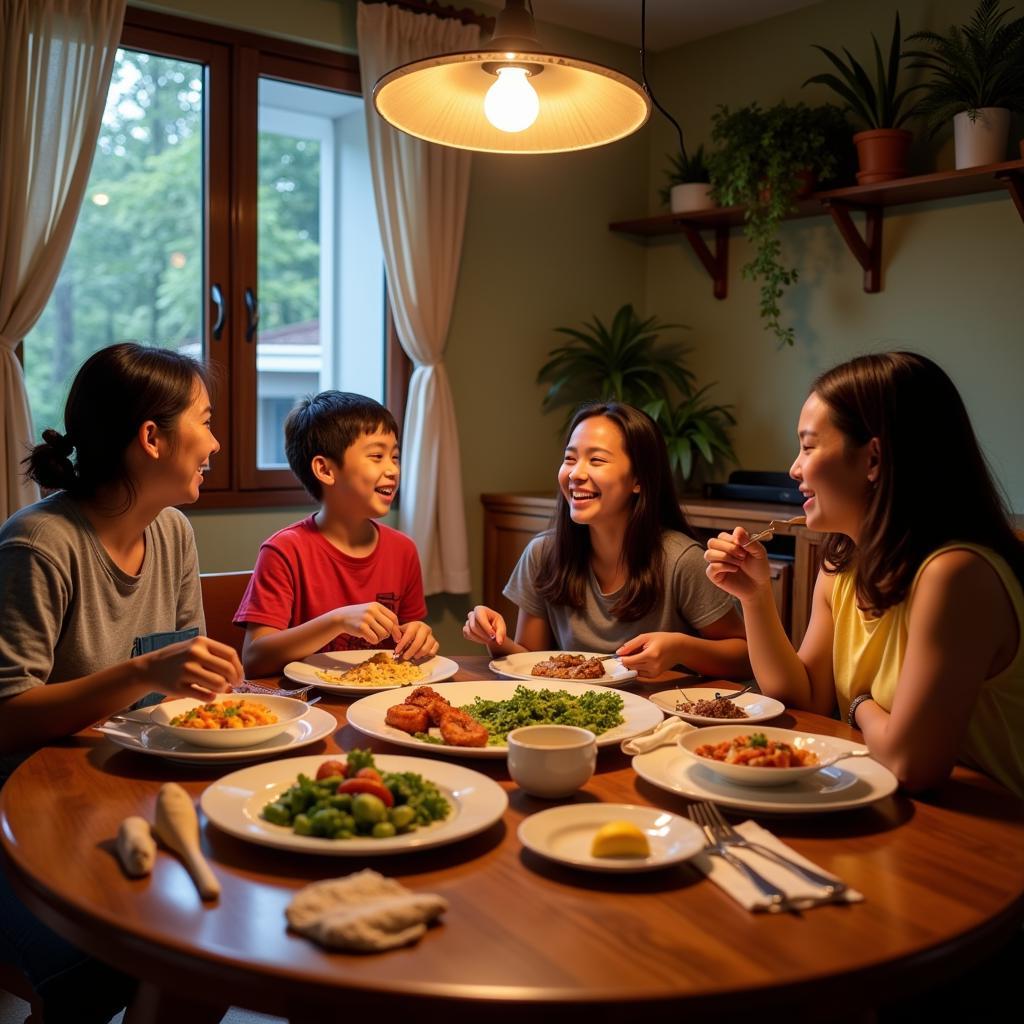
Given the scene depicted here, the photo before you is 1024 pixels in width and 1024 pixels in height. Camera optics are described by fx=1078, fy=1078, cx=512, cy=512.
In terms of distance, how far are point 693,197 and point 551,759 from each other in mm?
3362

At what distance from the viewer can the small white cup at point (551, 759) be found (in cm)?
117

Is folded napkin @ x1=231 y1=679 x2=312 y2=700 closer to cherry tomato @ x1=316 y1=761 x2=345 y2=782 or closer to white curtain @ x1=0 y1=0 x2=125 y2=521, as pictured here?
cherry tomato @ x1=316 y1=761 x2=345 y2=782

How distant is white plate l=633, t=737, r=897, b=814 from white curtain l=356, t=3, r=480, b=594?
259 cm

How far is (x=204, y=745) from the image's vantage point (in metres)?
1.34

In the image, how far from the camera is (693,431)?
4.11 m

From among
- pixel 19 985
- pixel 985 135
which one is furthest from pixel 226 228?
pixel 19 985

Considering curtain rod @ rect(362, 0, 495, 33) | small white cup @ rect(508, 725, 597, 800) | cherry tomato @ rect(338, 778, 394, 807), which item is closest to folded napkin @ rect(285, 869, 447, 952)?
cherry tomato @ rect(338, 778, 394, 807)

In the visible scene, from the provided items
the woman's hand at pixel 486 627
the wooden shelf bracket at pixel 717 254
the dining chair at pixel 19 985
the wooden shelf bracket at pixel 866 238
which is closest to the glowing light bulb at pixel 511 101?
the woman's hand at pixel 486 627

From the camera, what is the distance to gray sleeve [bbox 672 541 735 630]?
2.17m

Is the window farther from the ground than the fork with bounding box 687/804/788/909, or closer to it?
farther from the ground

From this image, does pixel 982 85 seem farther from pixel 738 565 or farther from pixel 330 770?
pixel 330 770

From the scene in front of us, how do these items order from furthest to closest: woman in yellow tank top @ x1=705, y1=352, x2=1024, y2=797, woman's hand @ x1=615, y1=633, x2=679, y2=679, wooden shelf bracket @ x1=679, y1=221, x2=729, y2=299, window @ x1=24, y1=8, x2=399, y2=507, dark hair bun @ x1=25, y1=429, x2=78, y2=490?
wooden shelf bracket @ x1=679, y1=221, x2=729, y2=299 < window @ x1=24, y1=8, x2=399, y2=507 < woman's hand @ x1=615, y1=633, x2=679, y2=679 < dark hair bun @ x1=25, y1=429, x2=78, y2=490 < woman in yellow tank top @ x1=705, y1=352, x2=1024, y2=797

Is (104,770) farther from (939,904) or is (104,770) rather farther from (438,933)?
(939,904)

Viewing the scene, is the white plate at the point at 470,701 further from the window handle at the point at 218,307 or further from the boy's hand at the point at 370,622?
the window handle at the point at 218,307
